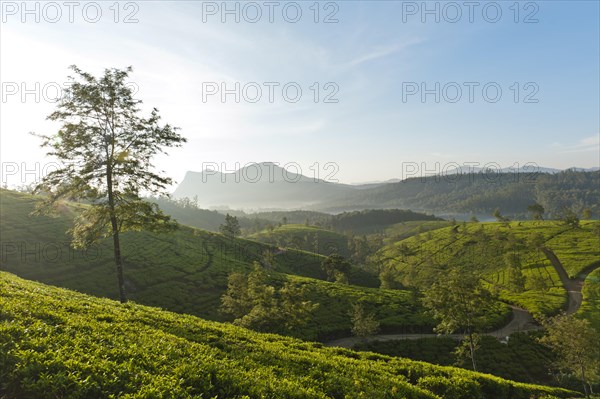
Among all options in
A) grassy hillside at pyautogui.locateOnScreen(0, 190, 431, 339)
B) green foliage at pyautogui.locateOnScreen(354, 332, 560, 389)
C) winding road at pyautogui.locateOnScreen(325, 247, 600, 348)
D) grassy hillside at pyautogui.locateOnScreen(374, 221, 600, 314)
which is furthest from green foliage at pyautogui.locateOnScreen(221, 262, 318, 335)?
grassy hillside at pyautogui.locateOnScreen(374, 221, 600, 314)

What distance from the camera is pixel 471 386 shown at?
56.3 feet

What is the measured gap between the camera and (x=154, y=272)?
7988 cm

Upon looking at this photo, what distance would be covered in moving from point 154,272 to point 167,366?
3009 inches

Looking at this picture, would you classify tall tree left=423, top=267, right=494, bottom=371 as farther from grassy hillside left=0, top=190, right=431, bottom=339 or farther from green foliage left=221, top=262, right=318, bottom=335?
grassy hillside left=0, top=190, right=431, bottom=339

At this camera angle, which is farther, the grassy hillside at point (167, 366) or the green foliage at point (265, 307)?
the green foliage at point (265, 307)

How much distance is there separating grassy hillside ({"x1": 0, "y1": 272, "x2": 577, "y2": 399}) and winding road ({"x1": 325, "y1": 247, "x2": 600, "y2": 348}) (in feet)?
157

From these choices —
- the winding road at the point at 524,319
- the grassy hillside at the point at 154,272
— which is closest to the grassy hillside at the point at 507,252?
the winding road at the point at 524,319

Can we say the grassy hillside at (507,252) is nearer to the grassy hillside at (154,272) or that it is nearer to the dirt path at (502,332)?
the dirt path at (502,332)

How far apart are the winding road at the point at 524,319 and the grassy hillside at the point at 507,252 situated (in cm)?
202

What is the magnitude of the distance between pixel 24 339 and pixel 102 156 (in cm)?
2430

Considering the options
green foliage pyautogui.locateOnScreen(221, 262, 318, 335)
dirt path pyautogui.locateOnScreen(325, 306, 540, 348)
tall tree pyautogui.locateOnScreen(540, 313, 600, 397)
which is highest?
green foliage pyautogui.locateOnScreen(221, 262, 318, 335)

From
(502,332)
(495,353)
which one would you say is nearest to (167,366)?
(495,353)

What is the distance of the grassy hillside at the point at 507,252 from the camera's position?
104438mm

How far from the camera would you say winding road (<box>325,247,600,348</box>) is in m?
65.2
